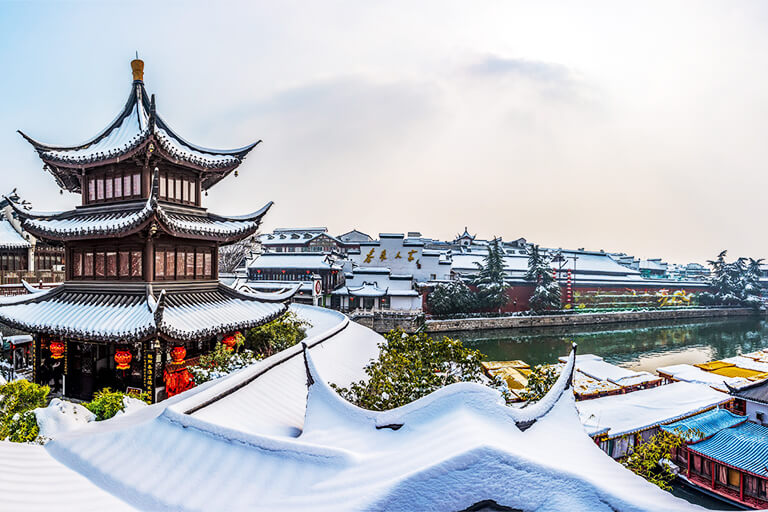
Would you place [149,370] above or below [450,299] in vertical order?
above

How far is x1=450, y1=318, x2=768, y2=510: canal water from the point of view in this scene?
81.9 ft

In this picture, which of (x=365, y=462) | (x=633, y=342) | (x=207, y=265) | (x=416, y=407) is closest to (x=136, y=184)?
(x=207, y=265)

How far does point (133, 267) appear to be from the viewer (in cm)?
912

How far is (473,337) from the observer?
29.5 metres

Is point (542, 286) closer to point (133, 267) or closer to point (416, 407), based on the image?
point (133, 267)

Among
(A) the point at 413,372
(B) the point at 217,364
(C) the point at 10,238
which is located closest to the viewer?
(A) the point at 413,372

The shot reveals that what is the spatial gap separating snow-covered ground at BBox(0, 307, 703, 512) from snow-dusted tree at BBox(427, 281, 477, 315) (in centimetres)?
2812

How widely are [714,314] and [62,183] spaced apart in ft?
171

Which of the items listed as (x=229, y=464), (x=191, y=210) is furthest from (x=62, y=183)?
(x=229, y=464)

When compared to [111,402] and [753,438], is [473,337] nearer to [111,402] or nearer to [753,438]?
[753,438]

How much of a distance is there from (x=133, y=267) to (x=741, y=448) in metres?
13.8

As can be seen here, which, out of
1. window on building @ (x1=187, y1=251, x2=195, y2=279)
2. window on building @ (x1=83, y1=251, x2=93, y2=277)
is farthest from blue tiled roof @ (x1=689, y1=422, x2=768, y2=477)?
window on building @ (x1=83, y1=251, x2=93, y2=277)

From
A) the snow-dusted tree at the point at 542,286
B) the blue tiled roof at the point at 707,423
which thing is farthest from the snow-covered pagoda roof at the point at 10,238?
the snow-dusted tree at the point at 542,286

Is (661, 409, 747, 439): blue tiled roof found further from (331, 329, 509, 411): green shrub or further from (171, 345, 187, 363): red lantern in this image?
(171, 345, 187, 363): red lantern
